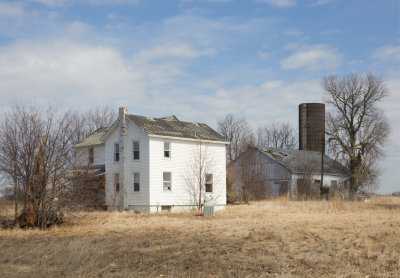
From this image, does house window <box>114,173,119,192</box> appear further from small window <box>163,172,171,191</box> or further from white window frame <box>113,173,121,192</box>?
small window <box>163,172,171,191</box>

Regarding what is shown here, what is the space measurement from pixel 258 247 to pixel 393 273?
15.0ft

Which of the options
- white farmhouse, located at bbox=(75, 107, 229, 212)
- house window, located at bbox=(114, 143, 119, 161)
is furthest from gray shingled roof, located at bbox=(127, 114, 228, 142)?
house window, located at bbox=(114, 143, 119, 161)

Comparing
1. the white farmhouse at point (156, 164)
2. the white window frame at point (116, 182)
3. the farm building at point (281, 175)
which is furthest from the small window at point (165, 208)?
the farm building at point (281, 175)

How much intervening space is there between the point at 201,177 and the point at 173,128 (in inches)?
166

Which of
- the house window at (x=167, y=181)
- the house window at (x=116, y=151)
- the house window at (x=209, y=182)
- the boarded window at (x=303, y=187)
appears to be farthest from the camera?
the boarded window at (x=303, y=187)

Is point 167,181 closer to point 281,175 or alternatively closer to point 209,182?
point 209,182

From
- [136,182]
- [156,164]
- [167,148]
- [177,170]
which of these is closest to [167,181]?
[177,170]

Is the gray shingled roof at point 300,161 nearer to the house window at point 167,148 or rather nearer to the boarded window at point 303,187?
the boarded window at point 303,187

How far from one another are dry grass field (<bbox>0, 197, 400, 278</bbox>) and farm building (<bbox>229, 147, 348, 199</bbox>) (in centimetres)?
2513

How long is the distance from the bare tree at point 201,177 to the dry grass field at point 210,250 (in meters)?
12.9

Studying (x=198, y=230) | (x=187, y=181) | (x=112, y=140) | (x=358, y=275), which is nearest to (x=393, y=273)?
(x=358, y=275)

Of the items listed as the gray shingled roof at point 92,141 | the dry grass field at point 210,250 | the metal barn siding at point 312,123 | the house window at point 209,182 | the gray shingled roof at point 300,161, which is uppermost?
the metal barn siding at point 312,123

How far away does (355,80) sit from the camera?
48.9 metres

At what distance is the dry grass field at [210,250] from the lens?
12.5 metres
